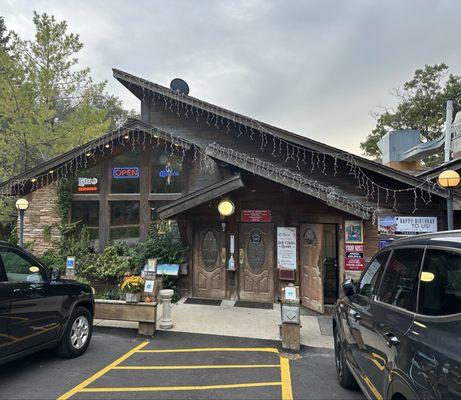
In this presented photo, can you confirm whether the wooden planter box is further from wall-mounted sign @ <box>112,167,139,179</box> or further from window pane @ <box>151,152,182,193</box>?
wall-mounted sign @ <box>112,167,139,179</box>

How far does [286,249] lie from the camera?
8.98m

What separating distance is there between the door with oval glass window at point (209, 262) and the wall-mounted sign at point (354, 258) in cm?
329

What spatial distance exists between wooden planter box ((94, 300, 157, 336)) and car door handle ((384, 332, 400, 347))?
475 centimetres

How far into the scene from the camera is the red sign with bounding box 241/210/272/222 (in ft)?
30.6

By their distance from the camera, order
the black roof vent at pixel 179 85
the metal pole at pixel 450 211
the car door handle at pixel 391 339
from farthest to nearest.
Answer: the black roof vent at pixel 179 85
the metal pole at pixel 450 211
the car door handle at pixel 391 339

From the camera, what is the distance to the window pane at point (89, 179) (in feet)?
36.0

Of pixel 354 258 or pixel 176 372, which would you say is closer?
pixel 176 372

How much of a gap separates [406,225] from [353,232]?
65.5 inches

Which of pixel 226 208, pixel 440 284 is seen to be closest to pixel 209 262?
pixel 226 208

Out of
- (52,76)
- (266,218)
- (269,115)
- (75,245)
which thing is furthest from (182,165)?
(269,115)

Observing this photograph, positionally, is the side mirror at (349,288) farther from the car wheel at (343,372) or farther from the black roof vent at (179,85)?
the black roof vent at (179,85)

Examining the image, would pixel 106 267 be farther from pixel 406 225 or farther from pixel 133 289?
pixel 406 225

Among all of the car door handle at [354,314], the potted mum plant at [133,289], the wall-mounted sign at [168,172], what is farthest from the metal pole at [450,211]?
the wall-mounted sign at [168,172]

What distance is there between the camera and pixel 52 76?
13820mm
